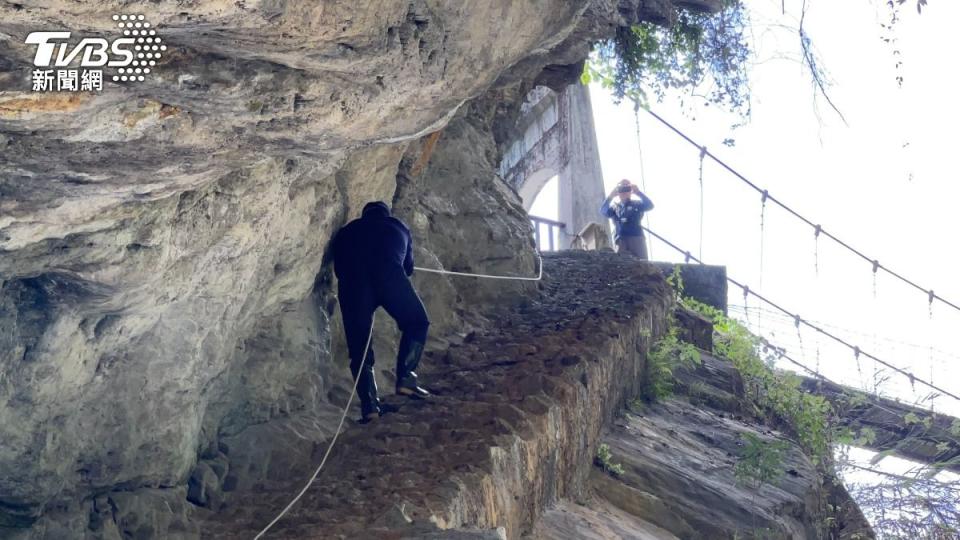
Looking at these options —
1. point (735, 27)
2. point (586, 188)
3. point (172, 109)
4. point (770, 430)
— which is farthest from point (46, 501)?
point (586, 188)

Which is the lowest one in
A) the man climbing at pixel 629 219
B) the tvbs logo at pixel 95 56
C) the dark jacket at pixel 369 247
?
the dark jacket at pixel 369 247

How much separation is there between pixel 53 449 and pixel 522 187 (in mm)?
12930

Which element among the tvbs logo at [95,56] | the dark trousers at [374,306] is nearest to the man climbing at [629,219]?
the dark trousers at [374,306]

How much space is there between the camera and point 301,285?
24.9ft

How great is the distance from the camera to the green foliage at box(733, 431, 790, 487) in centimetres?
939

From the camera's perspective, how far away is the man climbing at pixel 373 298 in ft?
25.5

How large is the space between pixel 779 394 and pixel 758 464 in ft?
9.03

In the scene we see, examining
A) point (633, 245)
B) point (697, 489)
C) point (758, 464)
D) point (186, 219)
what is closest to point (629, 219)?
point (633, 245)

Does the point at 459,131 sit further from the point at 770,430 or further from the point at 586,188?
the point at 586,188

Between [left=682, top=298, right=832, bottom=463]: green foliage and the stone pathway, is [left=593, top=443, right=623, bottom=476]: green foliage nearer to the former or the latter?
the stone pathway

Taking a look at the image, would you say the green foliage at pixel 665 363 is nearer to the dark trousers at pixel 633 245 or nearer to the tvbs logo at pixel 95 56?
the dark trousers at pixel 633 245

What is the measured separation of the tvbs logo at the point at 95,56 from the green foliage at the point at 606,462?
5.62 metres

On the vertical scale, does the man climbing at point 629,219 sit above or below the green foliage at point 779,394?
above

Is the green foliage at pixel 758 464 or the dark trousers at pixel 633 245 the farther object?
the dark trousers at pixel 633 245
